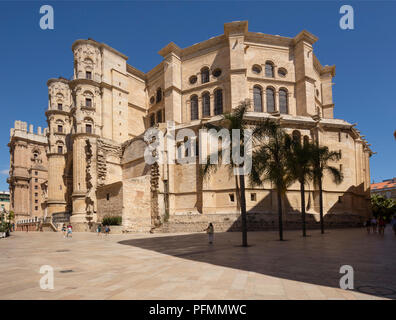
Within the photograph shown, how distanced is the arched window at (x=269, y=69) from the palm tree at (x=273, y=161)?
2153cm

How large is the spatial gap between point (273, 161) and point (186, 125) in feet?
51.4

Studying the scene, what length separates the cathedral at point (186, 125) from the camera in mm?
29297

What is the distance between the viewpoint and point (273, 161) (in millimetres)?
18156

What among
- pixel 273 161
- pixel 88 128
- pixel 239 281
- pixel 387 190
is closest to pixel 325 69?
pixel 273 161

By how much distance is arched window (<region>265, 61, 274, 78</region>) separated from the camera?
37.6 m

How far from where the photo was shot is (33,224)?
48094 millimetres

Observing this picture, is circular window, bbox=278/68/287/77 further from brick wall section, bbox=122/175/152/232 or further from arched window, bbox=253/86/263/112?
brick wall section, bbox=122/175/152/232

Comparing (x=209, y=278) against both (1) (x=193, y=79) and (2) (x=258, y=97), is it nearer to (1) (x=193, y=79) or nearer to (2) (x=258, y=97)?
(2) (x=258, y=97)

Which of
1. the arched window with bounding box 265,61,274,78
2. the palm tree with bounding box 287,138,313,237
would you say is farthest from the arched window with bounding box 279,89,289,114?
the palm tree with bounding box 287,138,313,237

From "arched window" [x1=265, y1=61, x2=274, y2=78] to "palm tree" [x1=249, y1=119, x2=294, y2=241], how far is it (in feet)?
70.6
